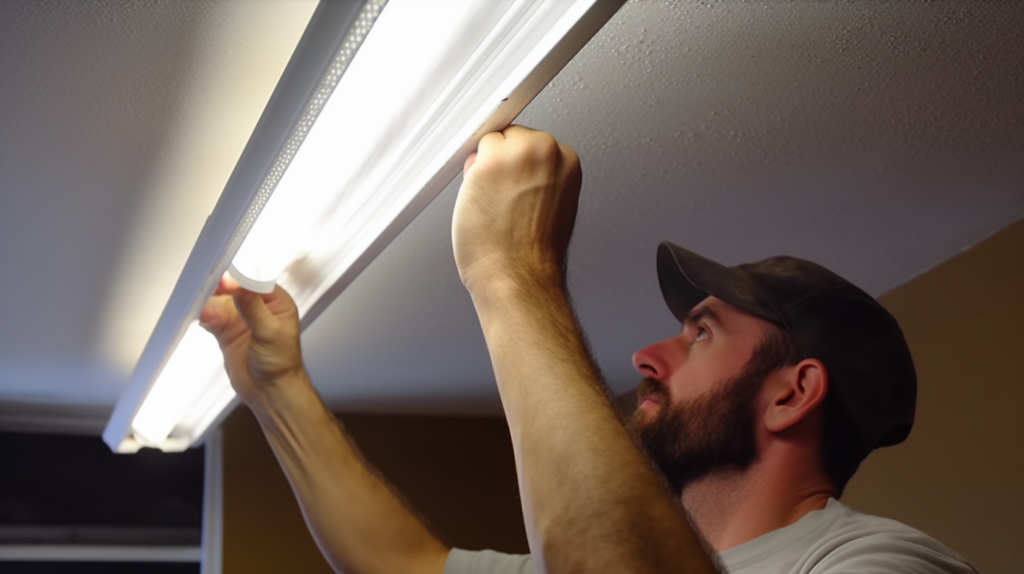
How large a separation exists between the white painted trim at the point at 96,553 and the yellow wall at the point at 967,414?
7.54 ft

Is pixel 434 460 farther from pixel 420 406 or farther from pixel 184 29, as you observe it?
pixel 184 29

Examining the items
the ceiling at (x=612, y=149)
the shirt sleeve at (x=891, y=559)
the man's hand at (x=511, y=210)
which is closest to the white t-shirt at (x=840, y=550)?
the shirt sleeve at (x=891, y=559)

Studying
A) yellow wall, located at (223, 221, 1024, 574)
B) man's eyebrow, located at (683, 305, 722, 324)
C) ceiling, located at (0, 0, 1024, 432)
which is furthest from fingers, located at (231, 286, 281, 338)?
yellow wall, located at (223, 221, 1024, 574)

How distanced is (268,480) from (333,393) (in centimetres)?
40

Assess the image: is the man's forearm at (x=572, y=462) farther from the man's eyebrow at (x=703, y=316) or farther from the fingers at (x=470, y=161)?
the man's eyebrow at (x=703, y=316)

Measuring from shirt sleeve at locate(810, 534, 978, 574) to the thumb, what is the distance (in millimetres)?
924

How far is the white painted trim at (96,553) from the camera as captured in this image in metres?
3.19

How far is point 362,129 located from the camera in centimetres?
112

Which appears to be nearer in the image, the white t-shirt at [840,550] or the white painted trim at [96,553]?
the white t-shirt at [840,550]

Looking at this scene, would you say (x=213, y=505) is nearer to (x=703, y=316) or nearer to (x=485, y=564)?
(x=485, y=564)

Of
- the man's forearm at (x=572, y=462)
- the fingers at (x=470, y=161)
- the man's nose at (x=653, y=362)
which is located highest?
the fingers at (x=470, y=161)

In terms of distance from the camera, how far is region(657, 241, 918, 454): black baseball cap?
4.86ft

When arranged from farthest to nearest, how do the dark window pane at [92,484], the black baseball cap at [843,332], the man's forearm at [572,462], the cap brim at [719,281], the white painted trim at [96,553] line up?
the dark window pane at [92,484]
the white painted trim at [96,553]
the cap brim at [719,281]
the black baseball cap at [843,332]
the man's forearm at [572,462]

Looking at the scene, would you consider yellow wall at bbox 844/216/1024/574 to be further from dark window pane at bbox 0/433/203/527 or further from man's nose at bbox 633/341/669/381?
dark window pane at bbox 0/433/203/527
